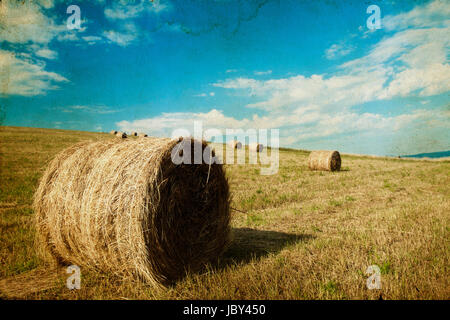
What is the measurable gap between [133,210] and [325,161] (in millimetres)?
19213

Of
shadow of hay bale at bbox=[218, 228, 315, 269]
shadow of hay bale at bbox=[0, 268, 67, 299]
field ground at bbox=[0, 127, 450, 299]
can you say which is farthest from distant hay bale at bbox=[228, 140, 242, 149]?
shadow of hay bale at bbox=[0, 268, 67, 299]

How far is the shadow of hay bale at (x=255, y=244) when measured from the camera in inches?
199

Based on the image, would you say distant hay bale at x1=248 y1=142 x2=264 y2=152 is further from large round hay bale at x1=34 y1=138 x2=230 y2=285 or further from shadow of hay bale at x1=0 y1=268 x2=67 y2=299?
shadow of hay bale at x1=0 y1=268 x2=67 y2=299

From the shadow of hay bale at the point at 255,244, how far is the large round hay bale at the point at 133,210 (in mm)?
322

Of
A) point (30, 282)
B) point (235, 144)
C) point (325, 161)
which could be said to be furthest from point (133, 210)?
point (235, 144)

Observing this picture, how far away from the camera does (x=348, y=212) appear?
27.6 ft

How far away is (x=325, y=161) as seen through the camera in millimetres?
21000

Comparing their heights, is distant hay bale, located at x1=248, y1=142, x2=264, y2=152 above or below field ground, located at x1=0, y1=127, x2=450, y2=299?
above

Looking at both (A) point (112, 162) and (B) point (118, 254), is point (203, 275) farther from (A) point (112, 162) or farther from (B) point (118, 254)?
(A) point (112, 162)

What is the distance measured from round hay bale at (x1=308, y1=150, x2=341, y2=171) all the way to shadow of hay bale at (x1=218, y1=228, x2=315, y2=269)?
621 inches

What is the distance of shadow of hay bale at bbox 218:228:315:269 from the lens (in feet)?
16.6

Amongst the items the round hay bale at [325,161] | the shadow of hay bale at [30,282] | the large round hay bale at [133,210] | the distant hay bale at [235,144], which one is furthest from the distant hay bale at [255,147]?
the shadow of hay bale at [30,282]

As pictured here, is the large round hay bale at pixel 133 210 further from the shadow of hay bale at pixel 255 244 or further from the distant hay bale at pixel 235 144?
the distant hay bale at pixel 235 144

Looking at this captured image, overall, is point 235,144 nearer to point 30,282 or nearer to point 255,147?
point 255,147
